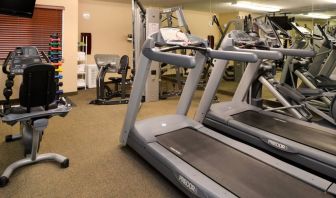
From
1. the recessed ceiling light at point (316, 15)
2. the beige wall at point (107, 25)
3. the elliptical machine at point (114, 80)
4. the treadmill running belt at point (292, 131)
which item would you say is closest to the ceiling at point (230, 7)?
the recessed ceiling light at point (316, 15)

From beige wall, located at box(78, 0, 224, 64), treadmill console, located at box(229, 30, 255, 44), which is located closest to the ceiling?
beige wall, located at box(78, 0, 224, 64)

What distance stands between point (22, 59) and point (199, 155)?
2177 mm

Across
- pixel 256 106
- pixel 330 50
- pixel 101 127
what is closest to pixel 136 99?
pixel 101 127

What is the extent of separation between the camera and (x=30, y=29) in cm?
534

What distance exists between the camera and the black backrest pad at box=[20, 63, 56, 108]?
236cm

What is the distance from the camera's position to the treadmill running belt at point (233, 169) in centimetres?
197

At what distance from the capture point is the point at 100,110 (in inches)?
196

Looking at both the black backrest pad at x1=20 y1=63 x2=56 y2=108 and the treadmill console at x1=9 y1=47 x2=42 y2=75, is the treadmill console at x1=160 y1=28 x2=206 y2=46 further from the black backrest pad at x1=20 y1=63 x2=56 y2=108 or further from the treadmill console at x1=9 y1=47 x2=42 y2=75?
the treadmill console at x1=9 y1=47 x2=42 y2=75

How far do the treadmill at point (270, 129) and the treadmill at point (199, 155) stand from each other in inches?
14.9

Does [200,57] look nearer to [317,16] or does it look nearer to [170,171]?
[170,171]

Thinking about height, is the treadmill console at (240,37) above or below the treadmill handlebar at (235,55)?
above

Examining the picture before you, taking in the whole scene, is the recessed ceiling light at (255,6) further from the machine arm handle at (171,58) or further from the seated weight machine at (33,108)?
the seated weight machine at (33,108)

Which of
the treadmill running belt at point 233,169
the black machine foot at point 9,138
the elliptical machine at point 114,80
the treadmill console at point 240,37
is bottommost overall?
the black machine foot at point 9,138

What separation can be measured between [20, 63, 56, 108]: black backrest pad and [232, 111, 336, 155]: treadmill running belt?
2.44 m
